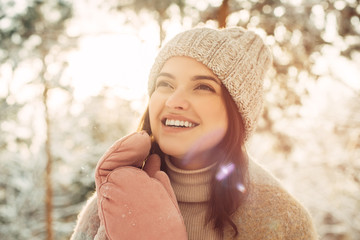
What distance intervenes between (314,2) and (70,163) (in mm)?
5218

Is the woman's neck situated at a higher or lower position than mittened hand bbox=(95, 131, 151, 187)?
lower

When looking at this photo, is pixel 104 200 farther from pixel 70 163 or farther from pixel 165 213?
pixel 70 163

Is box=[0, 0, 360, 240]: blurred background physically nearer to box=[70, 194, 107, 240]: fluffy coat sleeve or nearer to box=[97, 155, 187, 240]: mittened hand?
box=[70, 194, 107, 240]: fluffy coat sleeve

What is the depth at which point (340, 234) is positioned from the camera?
4574mm

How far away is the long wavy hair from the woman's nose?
0.78 feet

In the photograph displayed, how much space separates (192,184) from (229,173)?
0.70 ft

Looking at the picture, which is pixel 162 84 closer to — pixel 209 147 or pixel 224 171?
pixel 209 147

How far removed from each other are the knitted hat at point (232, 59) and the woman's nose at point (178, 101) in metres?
0.21

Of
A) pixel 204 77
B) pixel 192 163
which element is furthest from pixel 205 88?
pixel 192 163

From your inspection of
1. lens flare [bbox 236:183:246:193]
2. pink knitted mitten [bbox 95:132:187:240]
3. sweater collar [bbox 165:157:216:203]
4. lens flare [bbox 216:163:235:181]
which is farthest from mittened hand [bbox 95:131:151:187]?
lens flare [bbox 236:183:246:193]

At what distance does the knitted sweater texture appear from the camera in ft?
4.68

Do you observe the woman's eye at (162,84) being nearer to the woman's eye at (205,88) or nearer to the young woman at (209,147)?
the young woman at (209,147)

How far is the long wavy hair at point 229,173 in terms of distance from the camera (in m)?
1.43

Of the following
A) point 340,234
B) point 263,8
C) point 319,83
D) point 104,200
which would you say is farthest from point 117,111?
point 104,200
